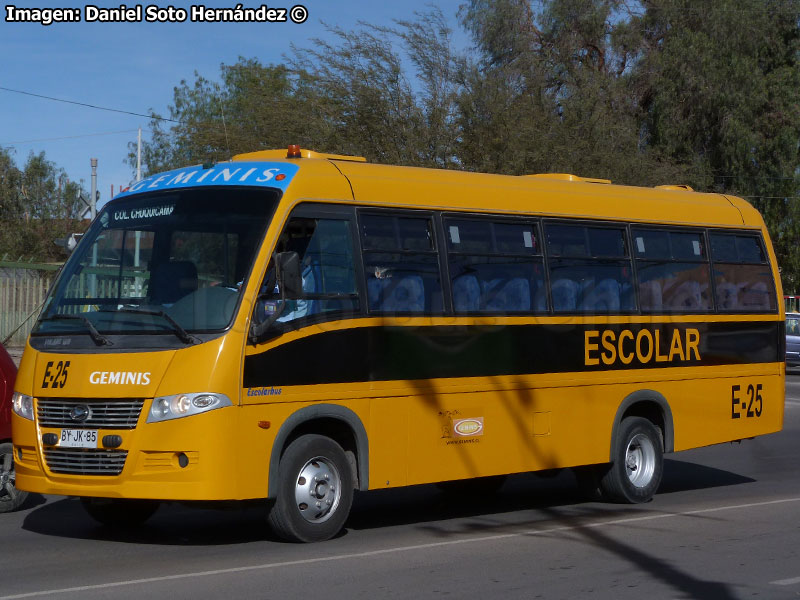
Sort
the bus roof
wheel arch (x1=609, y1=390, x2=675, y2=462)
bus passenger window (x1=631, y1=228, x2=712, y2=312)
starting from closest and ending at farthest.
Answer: the bus roof → wheel arch (x1=609, y1=390, x2=675, y2=462) → bus passenger window (x1=631, y1=228, x2=712, y2=312)

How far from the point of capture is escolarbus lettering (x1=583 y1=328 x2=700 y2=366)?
11883 millimetres

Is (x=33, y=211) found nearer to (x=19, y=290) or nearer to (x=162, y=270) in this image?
(x=19, y=290)

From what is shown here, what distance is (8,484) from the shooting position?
11.0 metres

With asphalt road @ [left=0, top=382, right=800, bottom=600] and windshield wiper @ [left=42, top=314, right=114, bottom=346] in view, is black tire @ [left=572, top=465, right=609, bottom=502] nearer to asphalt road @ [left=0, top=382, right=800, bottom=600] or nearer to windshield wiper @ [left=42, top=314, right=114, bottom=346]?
asphalt road @ [left=0, top=382, right=800, bottom=600]

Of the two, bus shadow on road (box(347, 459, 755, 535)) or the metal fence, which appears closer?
bus shadow on road (box(347, 459, 755, 535))

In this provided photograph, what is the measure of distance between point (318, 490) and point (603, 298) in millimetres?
4026

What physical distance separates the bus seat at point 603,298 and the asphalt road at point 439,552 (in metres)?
1.96

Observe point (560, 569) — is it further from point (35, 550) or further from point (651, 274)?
point (651, 274)

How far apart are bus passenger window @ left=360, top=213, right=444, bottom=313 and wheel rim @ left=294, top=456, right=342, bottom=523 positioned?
1.36 metres

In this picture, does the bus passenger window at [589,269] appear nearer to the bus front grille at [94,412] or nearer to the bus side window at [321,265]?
the bus side window at [321,265]

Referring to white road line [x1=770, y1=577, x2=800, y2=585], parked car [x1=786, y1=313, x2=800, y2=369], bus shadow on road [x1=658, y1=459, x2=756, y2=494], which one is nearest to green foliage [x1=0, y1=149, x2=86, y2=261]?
parked car [x1=786, y1=313, x2=800, y2=369]

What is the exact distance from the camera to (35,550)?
29.8ft

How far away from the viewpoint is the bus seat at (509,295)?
1095 cm

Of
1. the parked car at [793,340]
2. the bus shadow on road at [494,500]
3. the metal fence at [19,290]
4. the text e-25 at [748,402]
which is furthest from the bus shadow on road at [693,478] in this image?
the parked car at [793,340]
